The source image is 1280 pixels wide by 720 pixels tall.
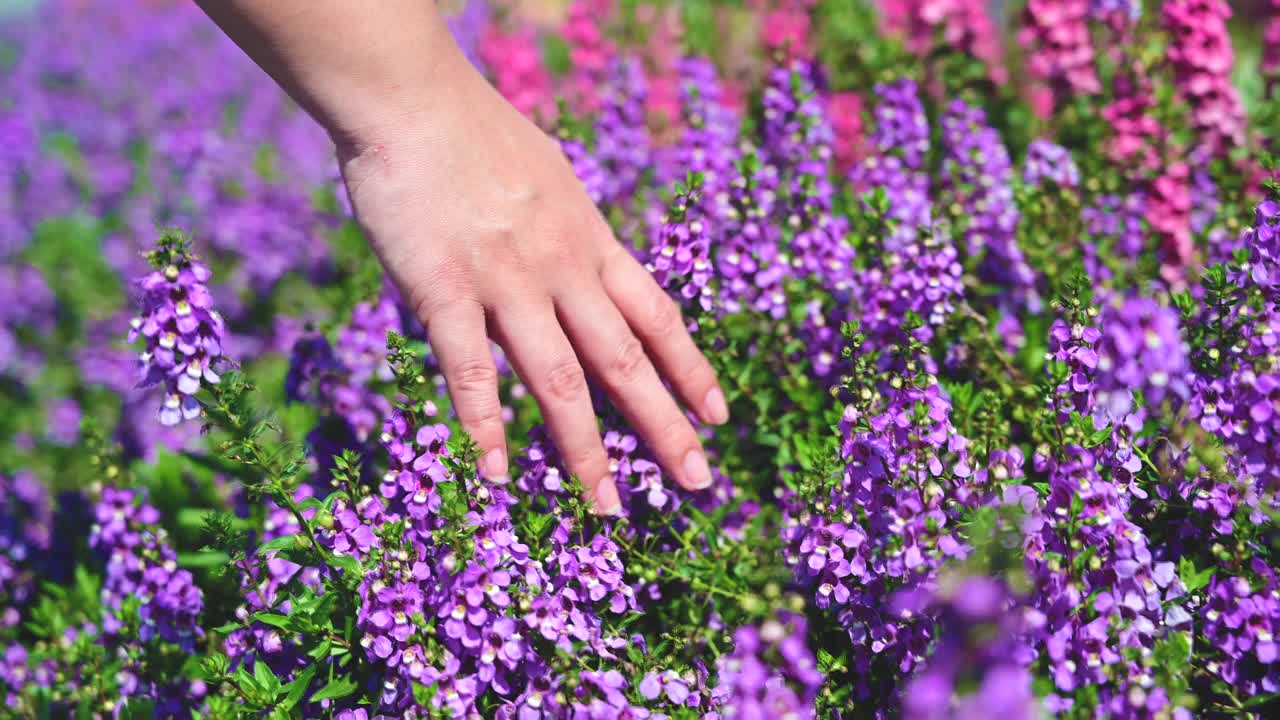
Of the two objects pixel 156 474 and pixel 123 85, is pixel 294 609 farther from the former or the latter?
pixel 123 85

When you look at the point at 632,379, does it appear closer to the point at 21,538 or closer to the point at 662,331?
the point at 662,331

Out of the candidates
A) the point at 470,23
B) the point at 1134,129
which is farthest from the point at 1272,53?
the point at 470,23

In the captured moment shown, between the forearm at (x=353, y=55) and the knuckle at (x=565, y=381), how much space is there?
90cm

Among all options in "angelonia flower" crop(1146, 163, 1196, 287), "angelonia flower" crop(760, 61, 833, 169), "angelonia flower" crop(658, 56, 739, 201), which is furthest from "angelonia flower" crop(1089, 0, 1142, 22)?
"angelonia flower" crop(658, 56, 739, 201)

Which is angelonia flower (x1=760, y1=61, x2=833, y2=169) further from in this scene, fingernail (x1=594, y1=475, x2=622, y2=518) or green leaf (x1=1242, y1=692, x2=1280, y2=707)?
green leaf (x1=1242, y1=692, x2=1280, y2=707)

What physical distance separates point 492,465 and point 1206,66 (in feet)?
12.7

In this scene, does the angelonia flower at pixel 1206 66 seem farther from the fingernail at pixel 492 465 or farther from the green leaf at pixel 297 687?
the green leaf at pixel 297 687

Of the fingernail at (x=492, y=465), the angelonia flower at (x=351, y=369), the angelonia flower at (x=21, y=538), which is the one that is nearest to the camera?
the fingernail at (x=492, y=465)

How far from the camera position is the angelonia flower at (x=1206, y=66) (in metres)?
4.34

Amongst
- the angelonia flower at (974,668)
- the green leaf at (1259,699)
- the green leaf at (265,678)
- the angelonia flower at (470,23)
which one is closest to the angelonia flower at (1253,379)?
the green leaf at (1259,699)

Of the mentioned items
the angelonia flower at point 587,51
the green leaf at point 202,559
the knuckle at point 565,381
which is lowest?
the green leaf at point 202,559

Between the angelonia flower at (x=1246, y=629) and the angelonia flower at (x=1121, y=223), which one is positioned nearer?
the angelonia flower at (x=1246, y=629)

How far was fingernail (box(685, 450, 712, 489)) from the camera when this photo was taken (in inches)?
116

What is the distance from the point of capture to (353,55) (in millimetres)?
2787
